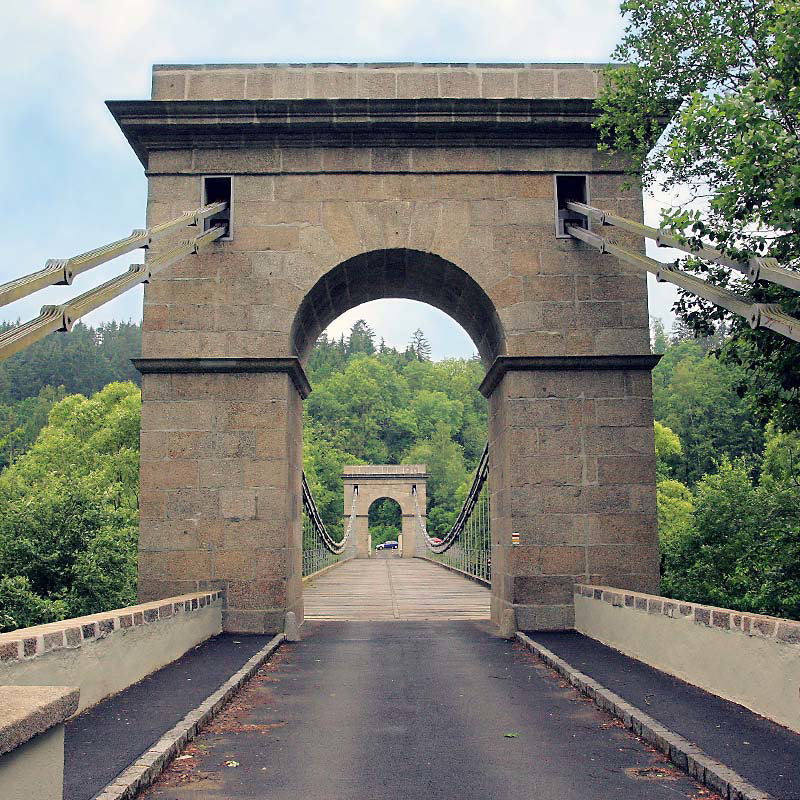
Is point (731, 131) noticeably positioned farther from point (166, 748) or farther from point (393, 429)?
point (393, 429)

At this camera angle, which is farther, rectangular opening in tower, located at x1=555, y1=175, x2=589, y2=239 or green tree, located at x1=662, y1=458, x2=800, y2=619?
green tree, located at x1=662, y1=458, x2=800, y2=619

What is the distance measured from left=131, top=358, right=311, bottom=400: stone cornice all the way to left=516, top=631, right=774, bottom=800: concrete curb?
4.08 m

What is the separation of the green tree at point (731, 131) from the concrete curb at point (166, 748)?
4227 mm

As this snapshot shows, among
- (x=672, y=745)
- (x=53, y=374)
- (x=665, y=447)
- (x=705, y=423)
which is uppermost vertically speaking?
(x=53, y=374)

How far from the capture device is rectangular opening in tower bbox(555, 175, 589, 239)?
920 centimetres

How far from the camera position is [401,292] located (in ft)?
34.9

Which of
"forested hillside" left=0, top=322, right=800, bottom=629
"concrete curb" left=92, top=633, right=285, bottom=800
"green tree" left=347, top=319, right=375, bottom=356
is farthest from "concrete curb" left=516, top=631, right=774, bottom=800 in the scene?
"green tree" left=347, top=319, right=375, bottom=356

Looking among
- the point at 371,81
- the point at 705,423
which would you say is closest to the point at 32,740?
the point at 371,81

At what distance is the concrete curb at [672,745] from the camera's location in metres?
3.43

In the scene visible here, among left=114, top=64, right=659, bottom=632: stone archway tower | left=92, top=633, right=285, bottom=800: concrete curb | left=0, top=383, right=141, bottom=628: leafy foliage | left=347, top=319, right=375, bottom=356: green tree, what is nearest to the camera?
Result: left=92, top=633, right=285, bottom=800: concrete curb

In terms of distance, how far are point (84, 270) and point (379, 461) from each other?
178 ft

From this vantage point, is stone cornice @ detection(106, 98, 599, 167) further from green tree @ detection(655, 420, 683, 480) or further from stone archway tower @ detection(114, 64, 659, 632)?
green tree @ detection(655, 420, 683, 480)

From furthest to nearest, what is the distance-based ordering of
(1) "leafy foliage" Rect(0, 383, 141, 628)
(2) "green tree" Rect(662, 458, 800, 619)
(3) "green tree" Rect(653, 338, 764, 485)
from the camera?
(3) "green tree" Rect(653, 338, 764, 485) → (1) "leafy foliage" Rect(0, 383, 141, 628) → (2) "green tree" Rect(662, 458, 800, 619)

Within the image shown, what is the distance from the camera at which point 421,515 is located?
38375 millimetres
